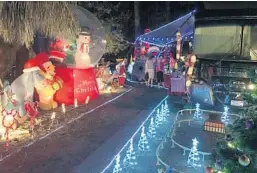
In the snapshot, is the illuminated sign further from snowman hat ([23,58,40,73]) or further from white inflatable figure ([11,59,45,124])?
snowman hat ([23,58,40,73])

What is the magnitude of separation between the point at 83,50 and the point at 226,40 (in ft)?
15.2

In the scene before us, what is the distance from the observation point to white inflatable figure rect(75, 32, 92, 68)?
36.0 ft

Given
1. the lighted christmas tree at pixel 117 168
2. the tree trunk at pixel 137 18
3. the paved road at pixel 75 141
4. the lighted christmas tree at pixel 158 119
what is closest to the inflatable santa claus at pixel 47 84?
the paved road at pixel 75 141

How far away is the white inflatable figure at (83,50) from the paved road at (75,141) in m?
1.69

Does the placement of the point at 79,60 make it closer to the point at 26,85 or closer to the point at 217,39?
the point at 26,85

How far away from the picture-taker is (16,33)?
602 centimetres

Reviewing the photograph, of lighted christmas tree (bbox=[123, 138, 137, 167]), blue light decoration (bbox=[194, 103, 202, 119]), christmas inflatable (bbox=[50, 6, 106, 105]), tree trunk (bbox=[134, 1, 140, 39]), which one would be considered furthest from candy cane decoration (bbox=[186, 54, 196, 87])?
tree trunk (bbox=[134, 1, 140, 39])

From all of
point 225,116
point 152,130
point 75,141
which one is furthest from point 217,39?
point 75,141

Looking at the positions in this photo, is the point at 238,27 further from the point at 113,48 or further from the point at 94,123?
the point at 113,48

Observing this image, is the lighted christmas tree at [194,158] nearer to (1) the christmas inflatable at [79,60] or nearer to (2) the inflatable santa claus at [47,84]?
(2) the inflatable santa claus at [47,84]

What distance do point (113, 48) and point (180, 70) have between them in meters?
7.32

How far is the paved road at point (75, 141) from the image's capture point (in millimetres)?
6164

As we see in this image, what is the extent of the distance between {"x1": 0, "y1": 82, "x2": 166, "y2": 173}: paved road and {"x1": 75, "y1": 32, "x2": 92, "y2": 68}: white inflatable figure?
5.55 feet

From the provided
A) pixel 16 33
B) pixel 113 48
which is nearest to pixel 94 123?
pixel 16 33
